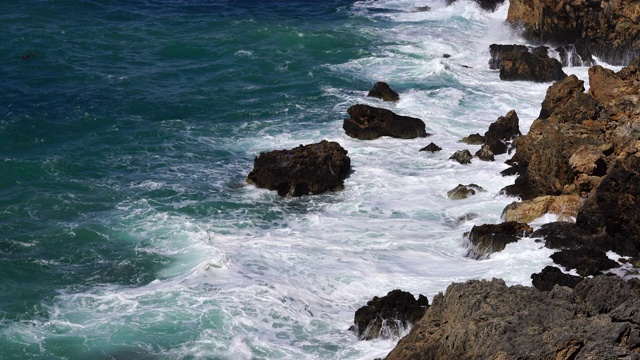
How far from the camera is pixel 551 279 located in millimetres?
25781

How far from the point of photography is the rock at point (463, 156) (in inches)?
1508

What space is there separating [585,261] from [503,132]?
44.0 ft

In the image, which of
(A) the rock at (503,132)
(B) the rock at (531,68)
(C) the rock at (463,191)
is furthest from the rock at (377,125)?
(B) the rock at (531,68)

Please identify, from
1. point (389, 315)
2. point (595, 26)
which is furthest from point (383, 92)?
point (389, 315)

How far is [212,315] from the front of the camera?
26.0m

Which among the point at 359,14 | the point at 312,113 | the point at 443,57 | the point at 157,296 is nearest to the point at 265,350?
the point at 157,296

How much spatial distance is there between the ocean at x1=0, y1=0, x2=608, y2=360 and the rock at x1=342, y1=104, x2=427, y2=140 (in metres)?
0.54

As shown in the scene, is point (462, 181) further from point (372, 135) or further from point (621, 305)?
point (621, 305)

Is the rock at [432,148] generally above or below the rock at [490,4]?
below

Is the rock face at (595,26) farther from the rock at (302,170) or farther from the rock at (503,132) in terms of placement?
the rock at (302,170)

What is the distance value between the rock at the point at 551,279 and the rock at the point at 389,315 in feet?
11.4

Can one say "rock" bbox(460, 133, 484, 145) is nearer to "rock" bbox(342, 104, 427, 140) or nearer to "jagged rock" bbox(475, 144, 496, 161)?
"jagged rock" bbox(475, 144, 496, 161)

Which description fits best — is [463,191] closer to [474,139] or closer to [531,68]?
[474,139]

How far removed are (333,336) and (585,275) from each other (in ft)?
25.1
